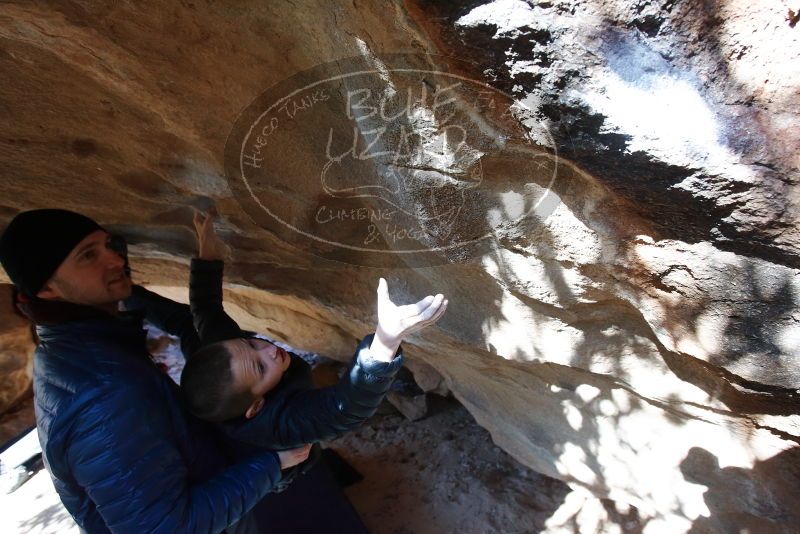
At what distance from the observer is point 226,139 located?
1.80 metres

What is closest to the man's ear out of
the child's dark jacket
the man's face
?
the man's face

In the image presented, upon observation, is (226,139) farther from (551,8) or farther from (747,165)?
(747,165)

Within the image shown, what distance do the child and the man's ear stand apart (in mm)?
416

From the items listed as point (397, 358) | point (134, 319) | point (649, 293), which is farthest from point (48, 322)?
point (649, 293)

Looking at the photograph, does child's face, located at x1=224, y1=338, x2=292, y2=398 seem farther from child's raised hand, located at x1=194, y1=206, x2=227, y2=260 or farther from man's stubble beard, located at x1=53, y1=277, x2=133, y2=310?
child's raised hand, located at x1=194, y1=206, x2=227, y2=260

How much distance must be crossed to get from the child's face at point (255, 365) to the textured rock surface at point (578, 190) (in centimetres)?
68

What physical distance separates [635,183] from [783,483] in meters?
1.41

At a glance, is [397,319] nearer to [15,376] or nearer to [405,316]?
[405,316]

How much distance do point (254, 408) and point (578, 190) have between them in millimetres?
1157

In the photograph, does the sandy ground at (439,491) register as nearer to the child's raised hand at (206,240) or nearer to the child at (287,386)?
the child at (287,386)

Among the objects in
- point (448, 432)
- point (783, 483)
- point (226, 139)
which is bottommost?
point (448, 432)

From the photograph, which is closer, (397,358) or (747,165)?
(747,165)

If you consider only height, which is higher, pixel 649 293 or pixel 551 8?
pixel 551 8

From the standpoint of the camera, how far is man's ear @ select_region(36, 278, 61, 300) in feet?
4.51
